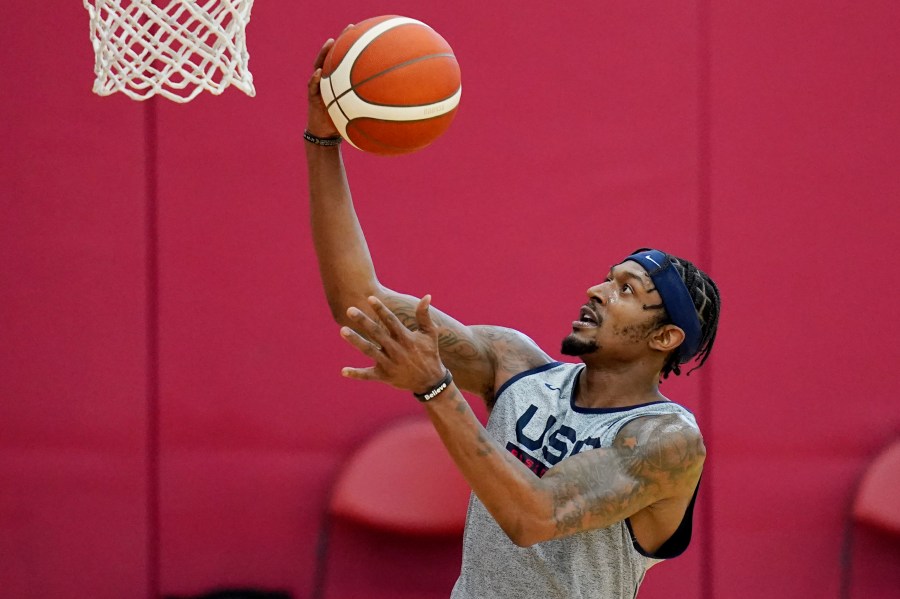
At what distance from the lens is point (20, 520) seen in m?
3.51

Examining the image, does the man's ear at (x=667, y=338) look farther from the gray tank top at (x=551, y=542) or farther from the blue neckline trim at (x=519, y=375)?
the blue neckline trim at (x=519, y=375)

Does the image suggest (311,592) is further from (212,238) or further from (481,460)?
(481,460)

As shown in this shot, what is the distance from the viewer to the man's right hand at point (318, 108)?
2445mm

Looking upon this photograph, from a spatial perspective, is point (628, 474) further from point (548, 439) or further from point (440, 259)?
point (440, 259)

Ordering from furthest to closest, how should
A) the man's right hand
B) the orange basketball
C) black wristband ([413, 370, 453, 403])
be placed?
the man's right hand, the orange basketball, black wristband ([413, 370, 453, 403])

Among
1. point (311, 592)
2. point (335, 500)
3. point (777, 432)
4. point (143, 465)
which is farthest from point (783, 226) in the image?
point (143, 465)

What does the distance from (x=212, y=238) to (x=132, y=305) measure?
0.33 meters

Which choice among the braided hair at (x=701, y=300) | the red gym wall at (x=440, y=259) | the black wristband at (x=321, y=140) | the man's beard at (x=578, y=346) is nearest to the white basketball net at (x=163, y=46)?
the black wristband at (x=321, y=140)

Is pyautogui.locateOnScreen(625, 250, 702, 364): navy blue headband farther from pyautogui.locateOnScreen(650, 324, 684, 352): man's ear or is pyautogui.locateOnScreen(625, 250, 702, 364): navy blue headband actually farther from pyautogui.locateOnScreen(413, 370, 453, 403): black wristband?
pyautogui.locateOnScreen(413, 370, 453, 403): black wristband

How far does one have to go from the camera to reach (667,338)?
2.57 metres

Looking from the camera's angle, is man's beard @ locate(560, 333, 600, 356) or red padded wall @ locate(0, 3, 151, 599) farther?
red padded wall @ locate(0, 3, 151, 599)

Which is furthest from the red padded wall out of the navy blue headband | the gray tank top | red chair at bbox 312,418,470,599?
the navy blue headband

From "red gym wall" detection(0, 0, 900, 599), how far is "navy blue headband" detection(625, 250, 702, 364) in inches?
40.6

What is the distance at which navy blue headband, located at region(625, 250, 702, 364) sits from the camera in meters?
2.56
